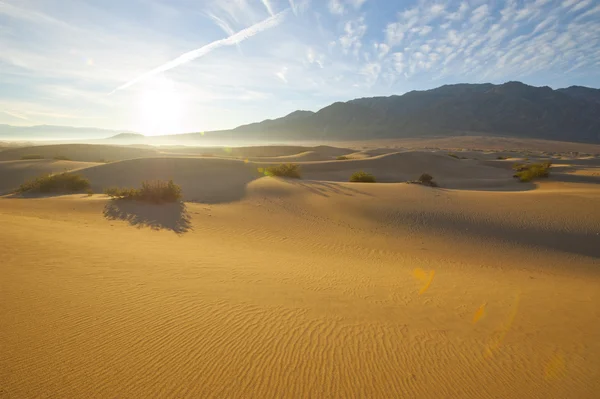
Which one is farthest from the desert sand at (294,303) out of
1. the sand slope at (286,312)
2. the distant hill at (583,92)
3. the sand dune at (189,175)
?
the distant hill at (583,92)

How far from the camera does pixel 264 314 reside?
3.86m

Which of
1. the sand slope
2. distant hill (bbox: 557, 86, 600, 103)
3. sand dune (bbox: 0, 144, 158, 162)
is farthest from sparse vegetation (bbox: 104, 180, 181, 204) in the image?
distant hill (bbox: 557, 86, 600, 103)

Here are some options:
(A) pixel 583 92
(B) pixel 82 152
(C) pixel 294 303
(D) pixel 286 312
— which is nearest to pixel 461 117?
(A) pixel 583 92

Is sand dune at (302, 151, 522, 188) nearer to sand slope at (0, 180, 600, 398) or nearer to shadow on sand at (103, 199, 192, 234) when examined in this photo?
shadow on sand at (103, 199, 192, 234)

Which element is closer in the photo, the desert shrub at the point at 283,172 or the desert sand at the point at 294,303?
the desert sand at the point at 294,303

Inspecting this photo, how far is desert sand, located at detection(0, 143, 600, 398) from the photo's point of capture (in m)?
2.73

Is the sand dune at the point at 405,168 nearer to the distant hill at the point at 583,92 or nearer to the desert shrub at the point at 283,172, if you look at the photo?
the desert shrub at the point at 283,172

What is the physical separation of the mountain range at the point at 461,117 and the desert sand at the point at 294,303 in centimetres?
11001

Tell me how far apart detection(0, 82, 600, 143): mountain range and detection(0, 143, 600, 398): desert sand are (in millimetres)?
110008

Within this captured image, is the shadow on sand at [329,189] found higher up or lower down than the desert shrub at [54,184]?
lower down

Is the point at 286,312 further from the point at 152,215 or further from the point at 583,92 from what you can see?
the point at 583,92

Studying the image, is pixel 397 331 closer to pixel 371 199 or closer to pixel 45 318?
pixel 45 318

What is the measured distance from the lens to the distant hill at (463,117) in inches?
4414

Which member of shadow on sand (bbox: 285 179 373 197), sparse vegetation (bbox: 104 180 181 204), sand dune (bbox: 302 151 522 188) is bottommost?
sand dune (bbox: 302 151 522 188)
